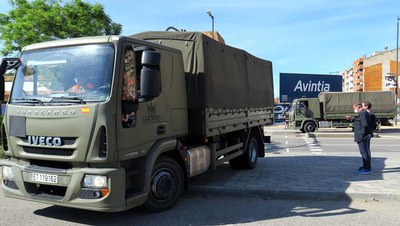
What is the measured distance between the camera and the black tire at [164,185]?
5.43 m

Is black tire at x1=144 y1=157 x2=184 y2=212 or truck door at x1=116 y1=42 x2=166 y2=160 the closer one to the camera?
truck door at x1=116 y1=42 x2=166 y2=160

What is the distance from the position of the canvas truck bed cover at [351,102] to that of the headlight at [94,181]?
2368cm

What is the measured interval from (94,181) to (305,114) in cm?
2303

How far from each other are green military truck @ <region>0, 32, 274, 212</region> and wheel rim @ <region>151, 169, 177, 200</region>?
15mm

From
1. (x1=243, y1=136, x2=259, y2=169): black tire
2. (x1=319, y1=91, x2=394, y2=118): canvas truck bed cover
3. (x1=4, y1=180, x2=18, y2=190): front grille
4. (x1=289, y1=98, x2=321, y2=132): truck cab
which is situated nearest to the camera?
(x1=4, y1=180, x2=18, y2=190): front grille

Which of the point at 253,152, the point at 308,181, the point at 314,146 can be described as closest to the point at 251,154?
the point at 253,152

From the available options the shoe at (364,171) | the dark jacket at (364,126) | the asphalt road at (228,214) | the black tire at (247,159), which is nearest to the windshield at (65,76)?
the asphalt road at (228,214)

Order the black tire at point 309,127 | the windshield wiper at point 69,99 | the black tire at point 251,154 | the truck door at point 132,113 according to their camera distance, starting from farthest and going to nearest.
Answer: the black tire at point 309,127
the black tire at point 251,154
the truck door at point 132,113
the windshield wiper at point 69,99

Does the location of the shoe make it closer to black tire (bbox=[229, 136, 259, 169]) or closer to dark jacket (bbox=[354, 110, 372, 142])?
dark jacket (bbox=[354, 110, 372, 142])

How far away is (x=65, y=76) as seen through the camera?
16.1 ft

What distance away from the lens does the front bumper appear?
14.9 feet

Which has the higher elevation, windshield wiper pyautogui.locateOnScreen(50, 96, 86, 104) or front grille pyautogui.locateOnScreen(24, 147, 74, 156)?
windshield wiper pyautogui.locateOnScreen(50, 96, 86, 104)

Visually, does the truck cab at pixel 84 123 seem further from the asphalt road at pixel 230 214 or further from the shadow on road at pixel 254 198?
the shadow on road at pixel 254 198

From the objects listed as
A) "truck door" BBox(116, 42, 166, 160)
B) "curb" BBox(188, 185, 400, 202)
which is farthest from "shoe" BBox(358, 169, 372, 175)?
"truck door" BBox(116, 42, 166, 160)
